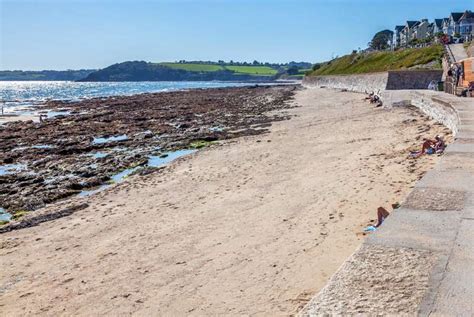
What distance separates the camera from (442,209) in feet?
15.9

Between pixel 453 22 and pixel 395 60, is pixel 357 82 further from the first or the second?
pixel 453 22

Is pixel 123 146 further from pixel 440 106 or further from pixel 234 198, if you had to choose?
pixel 440 106

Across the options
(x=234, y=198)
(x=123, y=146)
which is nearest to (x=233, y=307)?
(x=234, y=198)

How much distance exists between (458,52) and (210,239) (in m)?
32.5

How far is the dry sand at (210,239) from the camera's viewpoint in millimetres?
5293

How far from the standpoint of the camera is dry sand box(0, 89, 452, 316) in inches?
208

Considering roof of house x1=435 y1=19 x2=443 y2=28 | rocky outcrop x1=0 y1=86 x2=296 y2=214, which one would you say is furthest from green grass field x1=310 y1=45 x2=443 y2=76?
roof of house x1=435 y1=19 x2=443 y2=28

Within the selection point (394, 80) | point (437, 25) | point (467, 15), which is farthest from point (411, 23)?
point (394, 80)

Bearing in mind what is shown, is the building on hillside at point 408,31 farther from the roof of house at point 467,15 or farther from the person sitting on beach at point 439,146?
the person sitting on beach at point 439,146

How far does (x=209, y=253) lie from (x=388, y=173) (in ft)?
17.3

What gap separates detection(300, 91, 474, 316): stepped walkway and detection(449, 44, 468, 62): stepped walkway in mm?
28496

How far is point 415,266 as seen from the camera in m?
3.52

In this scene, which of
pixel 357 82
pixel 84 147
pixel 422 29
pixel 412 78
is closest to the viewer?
pixel 84 147

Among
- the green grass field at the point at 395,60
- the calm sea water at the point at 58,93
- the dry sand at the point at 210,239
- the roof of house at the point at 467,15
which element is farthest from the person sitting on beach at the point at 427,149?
the roof of house at the point at 467,15
